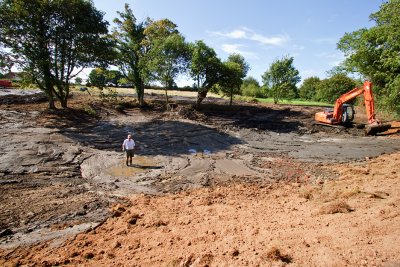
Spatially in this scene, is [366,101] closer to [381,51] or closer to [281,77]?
[381,51]

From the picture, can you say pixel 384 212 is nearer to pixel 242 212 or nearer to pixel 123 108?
pixel 242 212

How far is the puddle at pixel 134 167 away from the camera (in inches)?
501

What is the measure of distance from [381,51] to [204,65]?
18.2 metres

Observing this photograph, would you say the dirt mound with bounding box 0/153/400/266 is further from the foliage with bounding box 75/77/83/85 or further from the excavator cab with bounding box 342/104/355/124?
the foliage with bounding box 75/77/83/85

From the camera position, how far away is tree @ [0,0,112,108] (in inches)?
812

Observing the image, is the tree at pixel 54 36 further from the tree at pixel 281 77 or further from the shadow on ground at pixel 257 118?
the tree at pixel 281 77

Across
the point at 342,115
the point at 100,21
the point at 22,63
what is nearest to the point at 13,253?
the point at 22,63

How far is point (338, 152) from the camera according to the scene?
16875 millimetres

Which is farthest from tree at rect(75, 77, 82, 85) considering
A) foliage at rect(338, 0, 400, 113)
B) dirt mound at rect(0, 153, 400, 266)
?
foliage at rect(338, 0, 400, 113)

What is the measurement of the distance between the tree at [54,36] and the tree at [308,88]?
67.4m

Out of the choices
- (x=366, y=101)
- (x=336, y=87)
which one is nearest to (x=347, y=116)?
(x=366, y=101)

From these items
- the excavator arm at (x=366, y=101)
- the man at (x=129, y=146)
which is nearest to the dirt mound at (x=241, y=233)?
the man at (x=129, y=146)

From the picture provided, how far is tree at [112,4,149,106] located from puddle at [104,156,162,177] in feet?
62.5

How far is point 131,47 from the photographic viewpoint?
1247 inches
